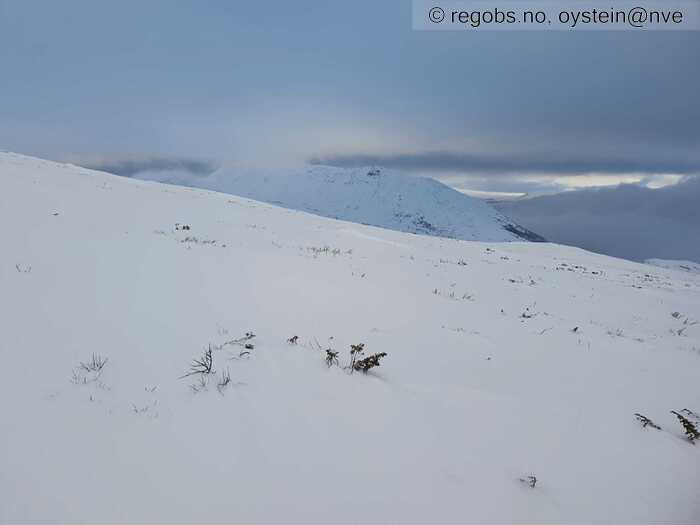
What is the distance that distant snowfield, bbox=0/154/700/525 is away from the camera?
2.37 metres

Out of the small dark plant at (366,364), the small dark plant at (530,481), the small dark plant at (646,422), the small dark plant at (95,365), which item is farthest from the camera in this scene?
the small dark plant at (366,364)

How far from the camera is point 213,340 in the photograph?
4262 mm

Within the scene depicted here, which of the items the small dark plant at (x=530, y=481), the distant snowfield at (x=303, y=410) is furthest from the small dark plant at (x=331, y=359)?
the small dark plant at (x=530, y=481)

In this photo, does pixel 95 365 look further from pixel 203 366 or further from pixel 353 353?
pixel 353 353

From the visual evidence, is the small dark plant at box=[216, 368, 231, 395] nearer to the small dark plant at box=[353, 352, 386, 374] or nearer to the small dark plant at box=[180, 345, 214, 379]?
the small dark plant at box=[180, 345, 214, 379]

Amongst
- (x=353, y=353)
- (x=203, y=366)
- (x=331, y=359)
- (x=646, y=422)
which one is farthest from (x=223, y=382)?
(x=646, y=422)

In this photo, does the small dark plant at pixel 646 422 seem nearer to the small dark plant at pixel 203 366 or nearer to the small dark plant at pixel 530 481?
the small dark plant at pixel 530 481

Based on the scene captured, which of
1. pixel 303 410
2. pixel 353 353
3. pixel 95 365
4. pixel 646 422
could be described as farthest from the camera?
pixel 353 353

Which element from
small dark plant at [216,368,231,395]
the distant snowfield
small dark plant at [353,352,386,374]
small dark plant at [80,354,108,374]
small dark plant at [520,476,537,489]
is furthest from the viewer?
small dark plant at [353,352,386,374]

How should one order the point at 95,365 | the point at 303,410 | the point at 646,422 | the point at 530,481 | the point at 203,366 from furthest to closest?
the point at 646,422 → the point at 203,366 → the point at 95,365 → the point at 303,410 → the point at 530,481

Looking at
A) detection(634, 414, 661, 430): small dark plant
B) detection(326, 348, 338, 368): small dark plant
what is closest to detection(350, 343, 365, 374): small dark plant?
detection(326, 348, 338, 368): small dark plant

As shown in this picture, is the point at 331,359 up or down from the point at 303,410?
up

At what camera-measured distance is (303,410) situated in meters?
3.13

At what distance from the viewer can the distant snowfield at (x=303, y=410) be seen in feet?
7.78
